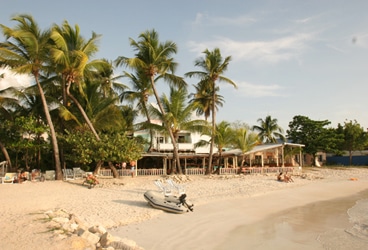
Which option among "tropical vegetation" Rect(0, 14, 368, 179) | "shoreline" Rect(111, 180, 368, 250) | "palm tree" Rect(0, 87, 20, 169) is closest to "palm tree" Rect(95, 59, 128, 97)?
"tropical vegetation" Rect(0, 14, 368, 179)

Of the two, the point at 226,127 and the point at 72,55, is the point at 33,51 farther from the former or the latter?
the point at 226,127

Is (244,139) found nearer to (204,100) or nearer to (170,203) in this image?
(204,100)

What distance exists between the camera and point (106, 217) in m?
10.6

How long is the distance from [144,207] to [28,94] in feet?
52.1

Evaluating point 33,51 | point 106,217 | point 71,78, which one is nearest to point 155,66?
point 71,78

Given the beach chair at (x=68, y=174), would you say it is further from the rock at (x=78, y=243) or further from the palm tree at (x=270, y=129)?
the palm tree at (x=270, y=129)

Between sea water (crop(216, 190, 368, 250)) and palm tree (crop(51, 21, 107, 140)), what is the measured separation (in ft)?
41.2

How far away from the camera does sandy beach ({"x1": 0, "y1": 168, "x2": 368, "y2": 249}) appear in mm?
8570

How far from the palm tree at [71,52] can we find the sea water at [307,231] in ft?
41.2

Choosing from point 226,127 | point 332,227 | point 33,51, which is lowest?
point 332,227

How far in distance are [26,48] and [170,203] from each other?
13390mm

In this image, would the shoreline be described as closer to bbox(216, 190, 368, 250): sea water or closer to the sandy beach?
the sandy beach

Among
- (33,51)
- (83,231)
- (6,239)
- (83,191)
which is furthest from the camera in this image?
(33,51)

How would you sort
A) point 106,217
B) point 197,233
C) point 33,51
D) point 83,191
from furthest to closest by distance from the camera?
point 33,51 → point 83,191 → point 106,217 → point 197,233
